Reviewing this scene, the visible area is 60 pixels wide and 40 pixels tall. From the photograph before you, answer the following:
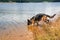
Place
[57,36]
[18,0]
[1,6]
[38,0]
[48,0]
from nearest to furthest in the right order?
1. [57,36]
2. [48,0]
3. [38,0]
4. [18,0]
5. [1,6]

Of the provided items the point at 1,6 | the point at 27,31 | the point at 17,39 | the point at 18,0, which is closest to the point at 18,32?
the point at 27,31

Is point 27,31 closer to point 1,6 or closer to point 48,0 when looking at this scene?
point 48,0

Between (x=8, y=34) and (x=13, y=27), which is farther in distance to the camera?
(x=13, y=27)

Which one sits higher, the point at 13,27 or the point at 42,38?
the point at 42,38

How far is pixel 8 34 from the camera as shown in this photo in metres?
3.47

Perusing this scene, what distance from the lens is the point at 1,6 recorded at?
260 inches

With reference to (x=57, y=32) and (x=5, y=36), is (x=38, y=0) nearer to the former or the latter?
(x=5, y=36)

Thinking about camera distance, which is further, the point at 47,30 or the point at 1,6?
the point at 1,6

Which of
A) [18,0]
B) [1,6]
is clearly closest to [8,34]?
[18,0]

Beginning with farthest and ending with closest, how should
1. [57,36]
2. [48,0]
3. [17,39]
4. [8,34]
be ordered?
[48,0] → [8,34] → [17,39] → [57,36]

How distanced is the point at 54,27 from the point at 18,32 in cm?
107

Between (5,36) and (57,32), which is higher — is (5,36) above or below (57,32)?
below

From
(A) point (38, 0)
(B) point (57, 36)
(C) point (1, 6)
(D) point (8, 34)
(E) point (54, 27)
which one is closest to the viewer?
(B) point (57, 36)

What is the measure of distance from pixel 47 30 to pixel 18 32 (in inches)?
40.5
